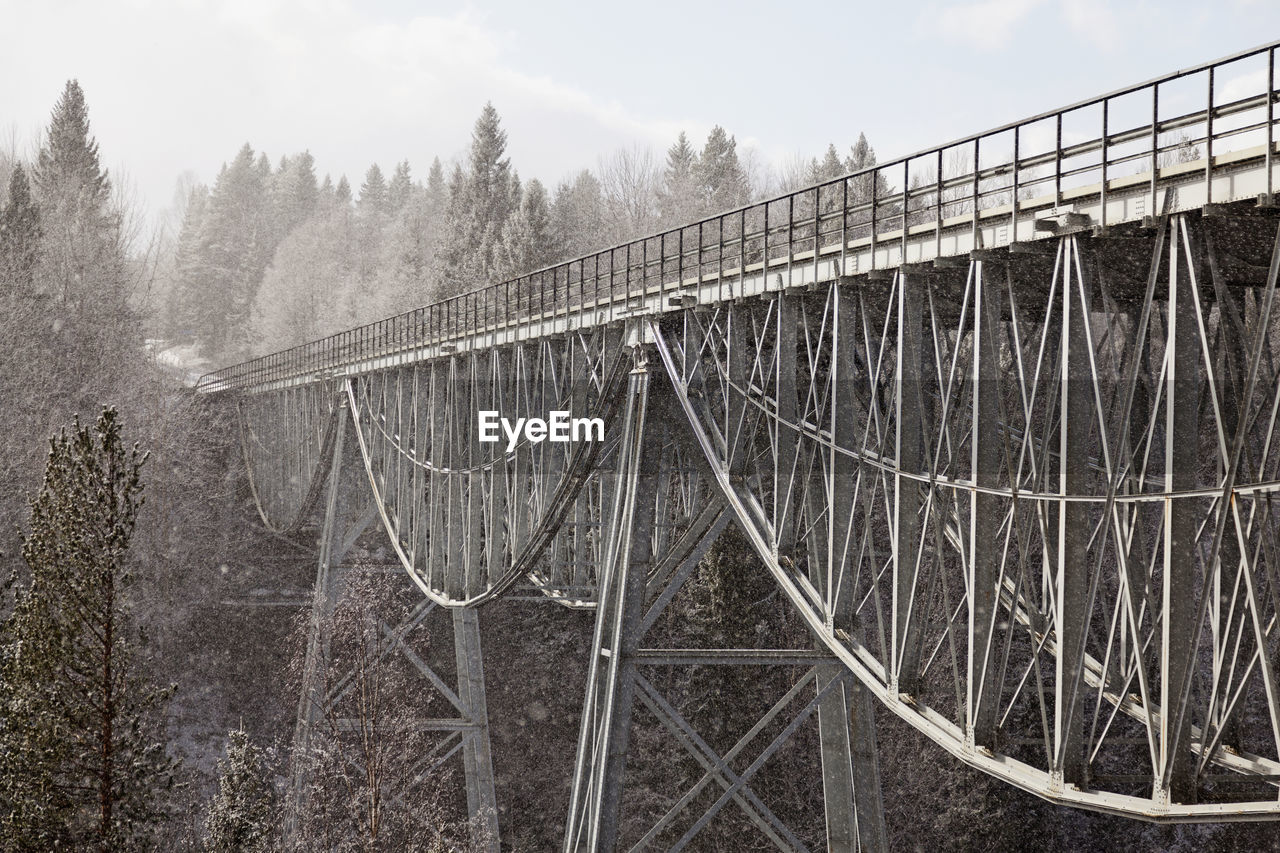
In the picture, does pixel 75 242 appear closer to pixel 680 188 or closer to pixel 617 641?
pixel 680 188

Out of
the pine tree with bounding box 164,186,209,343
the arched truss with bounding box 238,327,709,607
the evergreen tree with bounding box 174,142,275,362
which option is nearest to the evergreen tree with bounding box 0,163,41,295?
the arched truss with bounding box 238,327,709,607

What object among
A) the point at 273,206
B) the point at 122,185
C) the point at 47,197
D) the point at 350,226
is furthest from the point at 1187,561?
the point at 273,206

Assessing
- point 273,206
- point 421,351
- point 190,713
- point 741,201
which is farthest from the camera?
point 273,206

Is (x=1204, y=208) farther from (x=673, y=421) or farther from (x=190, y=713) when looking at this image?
(x=190, y=713)

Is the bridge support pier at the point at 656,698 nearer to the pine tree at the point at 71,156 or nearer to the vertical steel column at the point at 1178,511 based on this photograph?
the vertical steel column at the point at 1178,511

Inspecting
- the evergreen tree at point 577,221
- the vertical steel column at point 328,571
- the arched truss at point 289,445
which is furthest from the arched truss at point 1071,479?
the evergreen tree at point 577,221

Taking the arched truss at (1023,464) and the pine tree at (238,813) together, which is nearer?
the arched truss at (1023,464)
